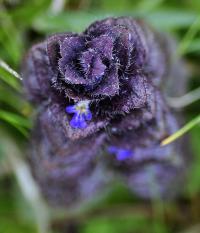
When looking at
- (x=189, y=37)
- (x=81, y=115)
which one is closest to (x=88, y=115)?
(x=81, y=115)

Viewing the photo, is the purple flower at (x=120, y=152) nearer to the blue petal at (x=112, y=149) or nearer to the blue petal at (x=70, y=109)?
the blue petal at (x=112, y=149)

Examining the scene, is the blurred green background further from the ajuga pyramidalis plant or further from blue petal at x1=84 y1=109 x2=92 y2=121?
blue petal at x1=84 y1=109 x2=92 y2=121

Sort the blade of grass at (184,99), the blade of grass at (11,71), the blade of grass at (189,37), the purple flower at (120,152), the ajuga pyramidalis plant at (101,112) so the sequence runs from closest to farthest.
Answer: the ajuga pyramidalis plant at (101,112) < the blade of grass at (11,71) < the purple flower at (120,152) < the blade of grass at (184,99) < the blade of grass at (189,37)

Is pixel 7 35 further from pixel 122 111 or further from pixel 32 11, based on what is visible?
pixel 122 111

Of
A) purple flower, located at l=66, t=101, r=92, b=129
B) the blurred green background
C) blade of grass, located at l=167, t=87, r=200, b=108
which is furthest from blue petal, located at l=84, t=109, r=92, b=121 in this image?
the blurred green background

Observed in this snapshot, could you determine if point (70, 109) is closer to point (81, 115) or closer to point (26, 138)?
point (81, 115)

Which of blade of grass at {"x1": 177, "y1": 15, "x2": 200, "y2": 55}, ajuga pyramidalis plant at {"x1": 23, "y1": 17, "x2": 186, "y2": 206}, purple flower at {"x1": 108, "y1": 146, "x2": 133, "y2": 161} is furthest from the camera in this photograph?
blade of grass at {"x1": 177, "y1": 15, "x2": 200, "y2": 55}

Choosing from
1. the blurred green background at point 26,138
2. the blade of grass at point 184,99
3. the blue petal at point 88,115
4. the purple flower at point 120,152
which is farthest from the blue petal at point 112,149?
the blurred green background at point 26,138

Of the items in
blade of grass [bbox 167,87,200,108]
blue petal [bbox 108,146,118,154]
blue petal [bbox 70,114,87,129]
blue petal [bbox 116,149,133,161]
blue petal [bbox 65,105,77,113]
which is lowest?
blue petal [bbox 116,149,133,161]
